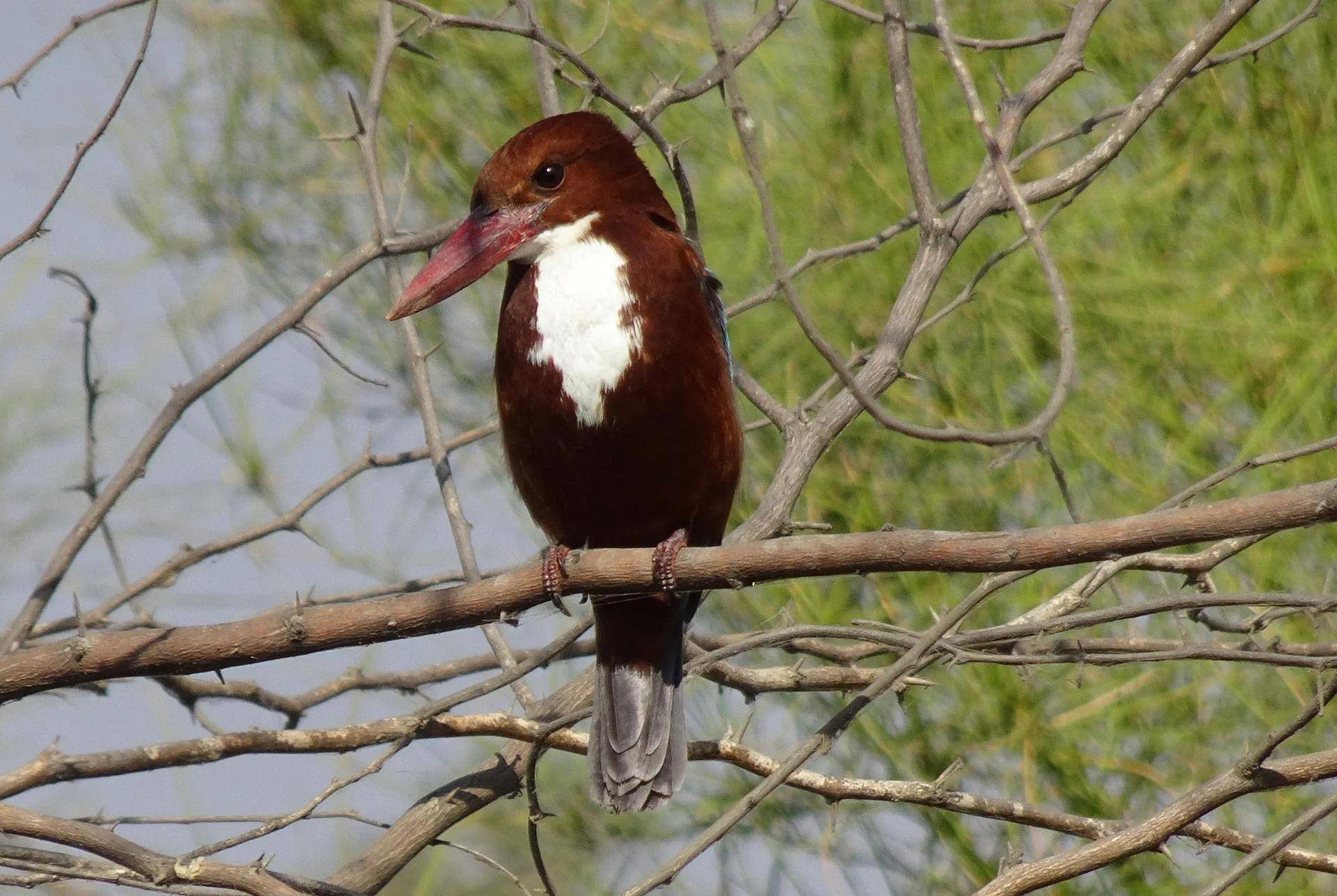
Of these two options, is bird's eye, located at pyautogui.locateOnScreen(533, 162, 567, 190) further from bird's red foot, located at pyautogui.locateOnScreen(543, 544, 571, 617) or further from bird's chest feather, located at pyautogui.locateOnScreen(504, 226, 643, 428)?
bird's red foot, located at pyautogui.locateOnScreen(543, 544, 571, 617)

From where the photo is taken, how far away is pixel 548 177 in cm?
253

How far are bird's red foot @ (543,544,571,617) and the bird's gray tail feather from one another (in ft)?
1.75

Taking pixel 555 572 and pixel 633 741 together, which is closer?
pixel 555 572

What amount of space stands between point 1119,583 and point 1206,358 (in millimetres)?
495

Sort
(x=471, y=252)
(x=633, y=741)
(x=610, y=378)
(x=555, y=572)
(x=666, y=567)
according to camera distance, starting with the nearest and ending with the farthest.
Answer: (x=666, y=567)
(x=555, y=572)
(x=610, y=378)
(x=471, y=252)
(x=633, y=741)

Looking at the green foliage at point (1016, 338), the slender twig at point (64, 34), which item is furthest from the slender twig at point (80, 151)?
the green foliage at point (1016, 338)

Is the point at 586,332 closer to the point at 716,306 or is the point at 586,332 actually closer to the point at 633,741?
the point at 716,306

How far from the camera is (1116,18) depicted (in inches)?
129

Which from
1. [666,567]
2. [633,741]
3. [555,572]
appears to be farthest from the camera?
[633,741]

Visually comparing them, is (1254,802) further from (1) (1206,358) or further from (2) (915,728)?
(1) (1206,358)

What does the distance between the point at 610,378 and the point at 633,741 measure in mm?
659

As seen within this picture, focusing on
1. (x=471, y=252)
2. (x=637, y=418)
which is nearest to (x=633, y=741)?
(x=637, y=418)

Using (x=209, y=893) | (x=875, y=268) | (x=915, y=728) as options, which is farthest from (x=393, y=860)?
(x=875, y=268)

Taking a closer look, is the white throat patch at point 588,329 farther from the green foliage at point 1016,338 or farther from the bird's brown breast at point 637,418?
the green foliage at point 1016,338
